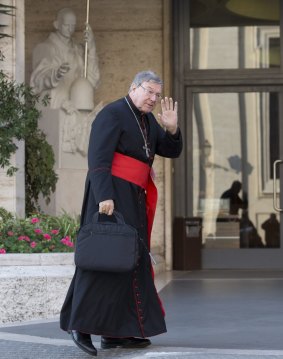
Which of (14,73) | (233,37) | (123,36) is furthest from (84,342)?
(233,37)

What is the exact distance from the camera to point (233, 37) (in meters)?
14.7

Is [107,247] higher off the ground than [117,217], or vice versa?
[117,217]

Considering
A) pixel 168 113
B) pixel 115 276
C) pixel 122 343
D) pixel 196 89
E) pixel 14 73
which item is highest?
pixel 196 89

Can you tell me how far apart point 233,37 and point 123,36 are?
4.81 ft

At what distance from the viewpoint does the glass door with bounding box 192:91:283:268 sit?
1459cm

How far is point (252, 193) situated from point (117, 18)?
112 inches

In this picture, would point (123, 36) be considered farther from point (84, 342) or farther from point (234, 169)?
point (84, 342)

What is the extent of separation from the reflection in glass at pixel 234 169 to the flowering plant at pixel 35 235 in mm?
4995

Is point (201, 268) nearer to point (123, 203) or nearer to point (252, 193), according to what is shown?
point (252, 193)

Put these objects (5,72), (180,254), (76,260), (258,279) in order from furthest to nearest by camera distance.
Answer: (180,254) < (258,279) < (5,72) < (76,260)

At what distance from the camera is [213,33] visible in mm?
14719

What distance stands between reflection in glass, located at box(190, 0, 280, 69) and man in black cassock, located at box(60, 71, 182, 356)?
793cm

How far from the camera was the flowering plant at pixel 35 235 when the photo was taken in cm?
913

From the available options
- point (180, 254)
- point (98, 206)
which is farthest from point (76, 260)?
point (180, 254)
